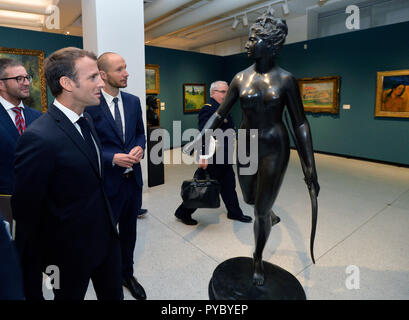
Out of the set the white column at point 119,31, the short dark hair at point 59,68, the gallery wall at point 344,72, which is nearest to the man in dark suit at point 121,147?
the short dark hair at point 59,68

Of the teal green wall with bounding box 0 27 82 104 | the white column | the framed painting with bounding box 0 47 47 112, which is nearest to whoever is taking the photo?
the white column

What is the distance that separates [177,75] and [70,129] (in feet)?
31.1

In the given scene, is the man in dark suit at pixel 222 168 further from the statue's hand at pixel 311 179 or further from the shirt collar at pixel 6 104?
the shirt collar at pixel 6 104

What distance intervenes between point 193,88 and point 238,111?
216 centimetres

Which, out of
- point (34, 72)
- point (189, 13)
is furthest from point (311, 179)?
point (189, 13)

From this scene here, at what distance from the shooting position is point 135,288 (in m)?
2.43

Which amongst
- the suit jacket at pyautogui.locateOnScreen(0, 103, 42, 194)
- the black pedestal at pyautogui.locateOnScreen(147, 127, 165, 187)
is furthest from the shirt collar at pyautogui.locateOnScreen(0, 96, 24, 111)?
the black pedestal at pyautogui.locateOnScreen(147, 127, 165, 187)

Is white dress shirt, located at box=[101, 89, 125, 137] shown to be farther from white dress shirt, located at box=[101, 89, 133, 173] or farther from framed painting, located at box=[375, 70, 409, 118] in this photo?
framed painting, located at box=[375, 70, 409, 118]

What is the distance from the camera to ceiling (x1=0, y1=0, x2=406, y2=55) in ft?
25.1

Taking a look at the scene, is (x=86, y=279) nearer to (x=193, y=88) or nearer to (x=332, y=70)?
(x=332, y=70)

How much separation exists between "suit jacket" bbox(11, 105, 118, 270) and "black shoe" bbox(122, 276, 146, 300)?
3.49 feet

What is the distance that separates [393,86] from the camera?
7344 mm

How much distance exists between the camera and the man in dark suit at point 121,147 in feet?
7.30

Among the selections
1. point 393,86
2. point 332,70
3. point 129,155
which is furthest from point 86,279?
point 332,70
